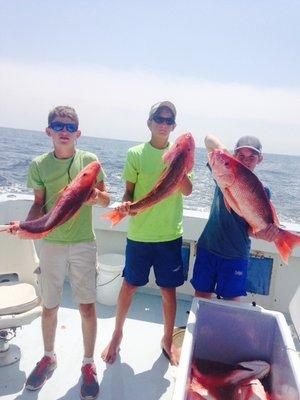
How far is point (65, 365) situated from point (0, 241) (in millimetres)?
1330

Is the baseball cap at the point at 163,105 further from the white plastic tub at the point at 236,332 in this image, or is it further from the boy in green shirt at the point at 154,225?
the white plastic tub at the point at 236,332

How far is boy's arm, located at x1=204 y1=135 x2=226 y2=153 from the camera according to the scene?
3213 millimetres

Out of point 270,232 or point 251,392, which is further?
point 270,232

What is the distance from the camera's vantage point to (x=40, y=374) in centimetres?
307

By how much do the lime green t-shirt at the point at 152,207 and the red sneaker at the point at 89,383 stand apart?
3.77ft

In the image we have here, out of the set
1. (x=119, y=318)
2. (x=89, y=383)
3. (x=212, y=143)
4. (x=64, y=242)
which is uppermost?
(x=212, y=143)

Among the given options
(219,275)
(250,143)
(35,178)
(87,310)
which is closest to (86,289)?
(87,310)

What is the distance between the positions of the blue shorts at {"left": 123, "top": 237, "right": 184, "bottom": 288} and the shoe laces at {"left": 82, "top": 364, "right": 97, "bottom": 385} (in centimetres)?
78

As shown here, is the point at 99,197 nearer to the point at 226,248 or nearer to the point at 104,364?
the point at 226,248

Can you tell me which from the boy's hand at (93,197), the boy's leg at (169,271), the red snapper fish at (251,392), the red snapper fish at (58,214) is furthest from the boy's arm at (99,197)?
the red snapper fish at (251,392)

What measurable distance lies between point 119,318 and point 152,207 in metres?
1.14

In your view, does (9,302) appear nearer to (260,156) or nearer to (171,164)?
(171,164)

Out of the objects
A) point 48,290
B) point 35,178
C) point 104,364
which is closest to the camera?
point 35,178

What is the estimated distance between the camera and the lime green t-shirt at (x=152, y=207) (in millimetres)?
3131
